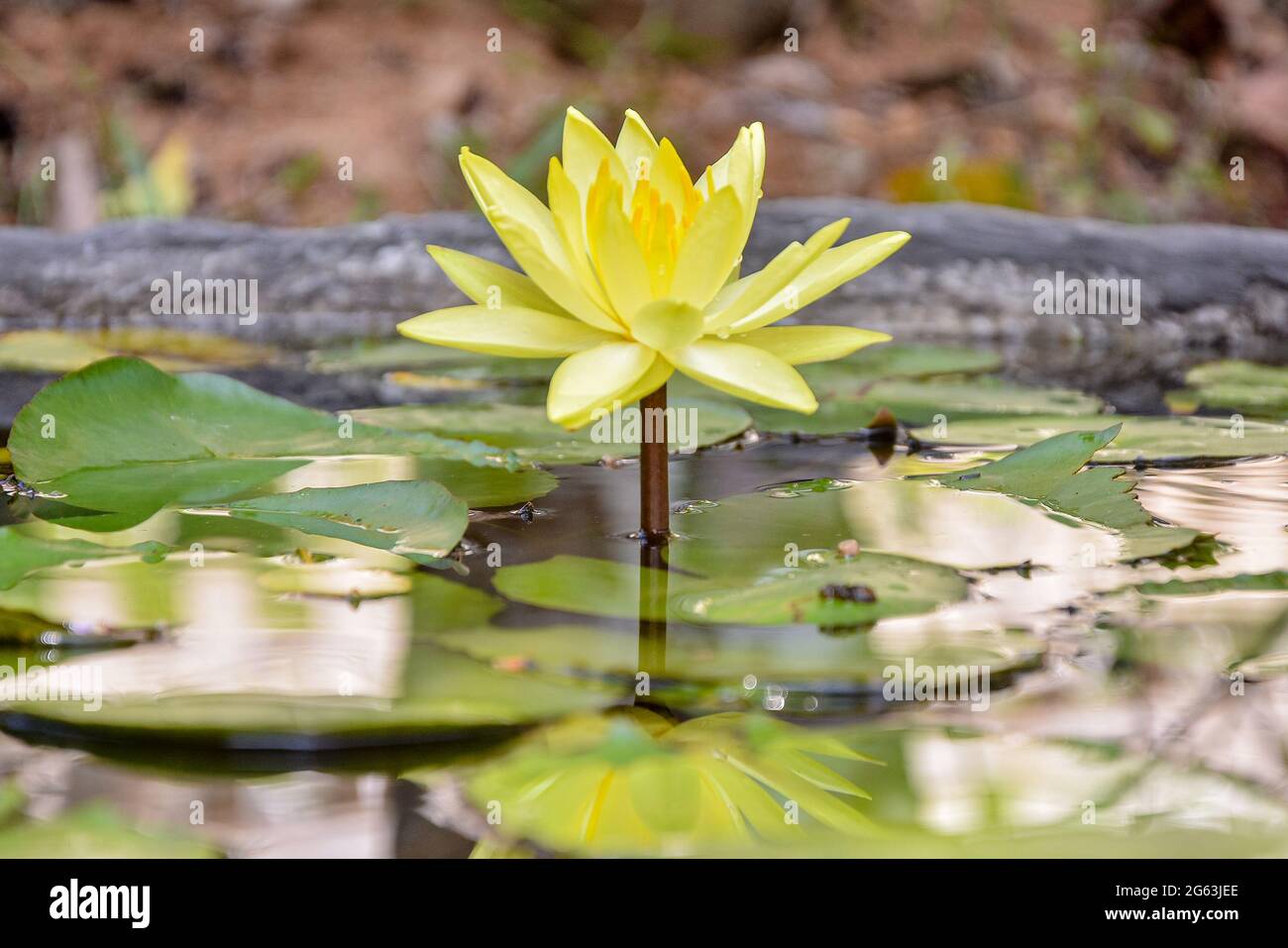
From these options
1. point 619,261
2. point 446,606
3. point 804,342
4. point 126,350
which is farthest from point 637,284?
point 126,350

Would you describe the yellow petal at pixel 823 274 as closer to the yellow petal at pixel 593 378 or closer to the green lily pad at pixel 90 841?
the yellow petal at pixel 593 378

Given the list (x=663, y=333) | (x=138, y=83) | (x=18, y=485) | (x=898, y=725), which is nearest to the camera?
(x=898, y=725)

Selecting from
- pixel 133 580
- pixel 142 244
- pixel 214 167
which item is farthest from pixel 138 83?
pixel 133 580

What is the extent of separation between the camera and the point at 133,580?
78cm

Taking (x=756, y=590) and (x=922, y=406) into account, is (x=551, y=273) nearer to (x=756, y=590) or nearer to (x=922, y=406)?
(x=756, y=590)

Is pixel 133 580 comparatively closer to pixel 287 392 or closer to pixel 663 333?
pixel 663 333

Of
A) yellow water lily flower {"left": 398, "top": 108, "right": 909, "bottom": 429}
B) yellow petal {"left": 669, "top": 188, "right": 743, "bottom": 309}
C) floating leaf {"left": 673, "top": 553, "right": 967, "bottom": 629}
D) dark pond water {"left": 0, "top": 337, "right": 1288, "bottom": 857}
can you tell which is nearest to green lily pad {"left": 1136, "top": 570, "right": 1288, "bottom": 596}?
dark pond water {"left": 0, "top": 337, "right": 1288, "bottom": 857}

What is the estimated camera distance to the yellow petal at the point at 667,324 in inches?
29.5

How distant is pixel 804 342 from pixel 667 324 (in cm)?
12

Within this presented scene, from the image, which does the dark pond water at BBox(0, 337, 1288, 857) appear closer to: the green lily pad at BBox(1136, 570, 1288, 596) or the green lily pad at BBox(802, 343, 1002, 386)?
the green lily pad at BBox(1136, 570, 1288, 596)

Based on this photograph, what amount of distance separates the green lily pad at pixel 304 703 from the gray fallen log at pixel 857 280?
1368 millimetres

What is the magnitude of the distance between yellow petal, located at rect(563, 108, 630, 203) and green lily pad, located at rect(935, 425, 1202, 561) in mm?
396

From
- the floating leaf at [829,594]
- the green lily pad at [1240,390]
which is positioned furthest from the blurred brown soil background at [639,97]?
the floating leaf at [829,594]
